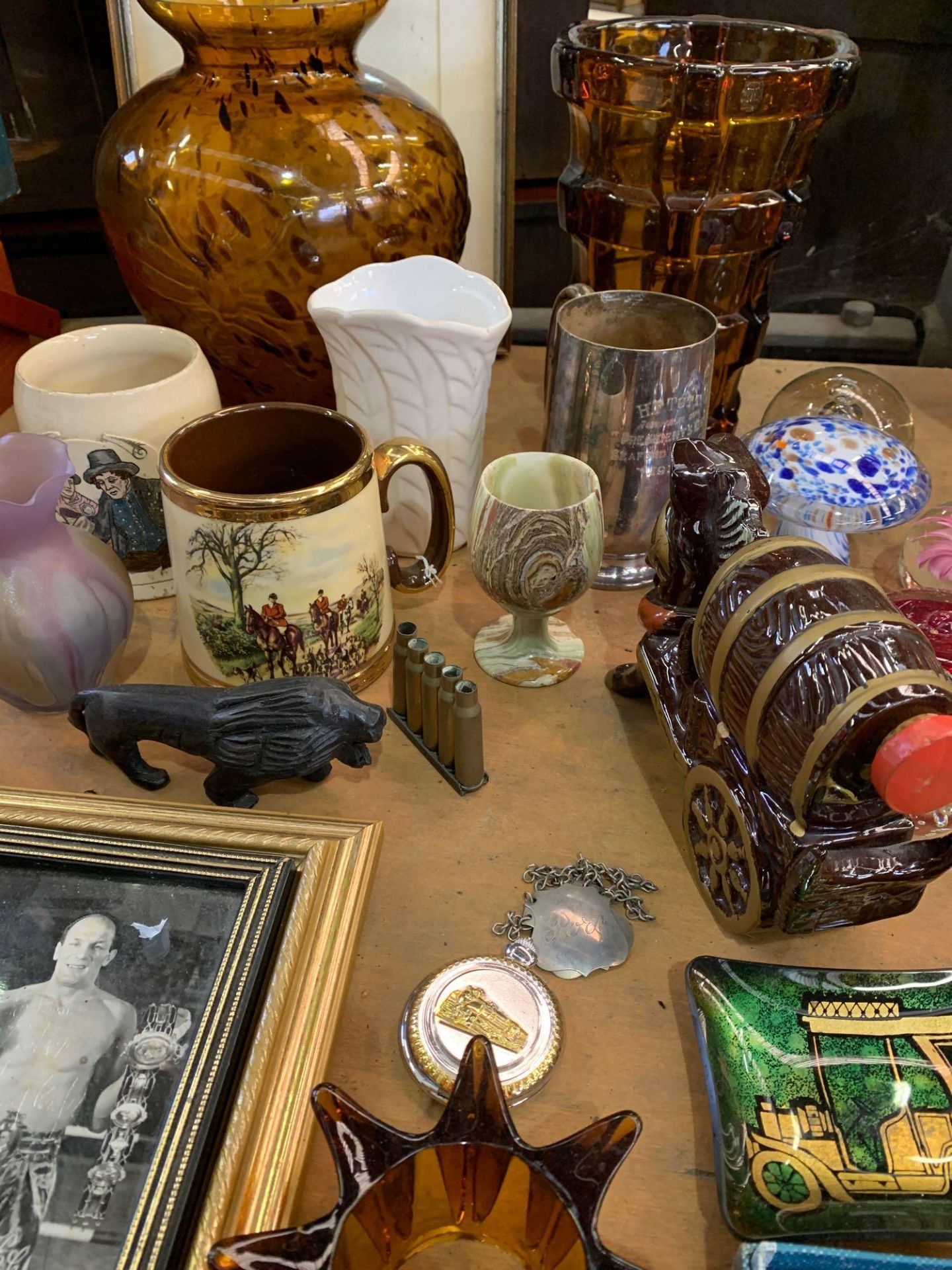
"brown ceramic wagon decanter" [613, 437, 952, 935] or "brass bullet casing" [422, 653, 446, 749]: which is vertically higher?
"brown ceramic wagon decanter" [613, 437, 952, 935]

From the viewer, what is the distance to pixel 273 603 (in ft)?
1.77

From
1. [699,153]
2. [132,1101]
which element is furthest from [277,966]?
[699,153]

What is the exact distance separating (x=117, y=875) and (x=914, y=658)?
0.38 m

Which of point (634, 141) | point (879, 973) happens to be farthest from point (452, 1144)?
point (634, 141)

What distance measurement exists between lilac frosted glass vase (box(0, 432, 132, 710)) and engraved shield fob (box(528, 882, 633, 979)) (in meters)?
0.30

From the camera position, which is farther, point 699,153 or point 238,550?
point 699,153

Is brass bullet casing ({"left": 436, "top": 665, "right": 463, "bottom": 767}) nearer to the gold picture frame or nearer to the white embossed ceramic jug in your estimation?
the gold picture frame

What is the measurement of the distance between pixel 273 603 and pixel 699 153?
467 mm

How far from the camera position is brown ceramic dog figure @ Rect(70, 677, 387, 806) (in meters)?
0.49

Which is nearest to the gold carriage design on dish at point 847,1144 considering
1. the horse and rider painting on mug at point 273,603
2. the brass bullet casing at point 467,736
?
the brass bullet casing at point 467,736

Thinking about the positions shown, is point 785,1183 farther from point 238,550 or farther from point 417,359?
point 417,359

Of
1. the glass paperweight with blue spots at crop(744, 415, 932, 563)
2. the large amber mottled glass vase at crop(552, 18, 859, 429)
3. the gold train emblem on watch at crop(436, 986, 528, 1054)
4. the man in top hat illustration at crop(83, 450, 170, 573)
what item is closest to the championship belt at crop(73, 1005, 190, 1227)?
the gold train emblem on watch at crop(436, 986, 528, 1054)

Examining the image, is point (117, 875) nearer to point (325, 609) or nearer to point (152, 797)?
point (152, 797)

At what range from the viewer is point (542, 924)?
478 mm
